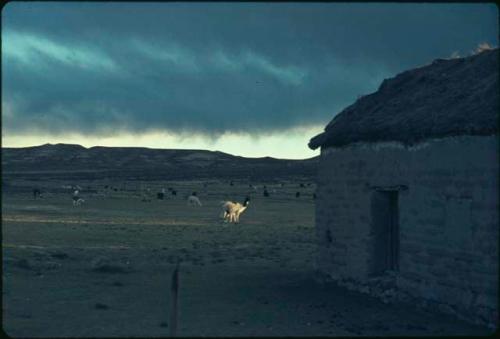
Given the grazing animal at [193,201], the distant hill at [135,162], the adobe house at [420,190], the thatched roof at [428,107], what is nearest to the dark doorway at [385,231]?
the adobe house at [420,190]

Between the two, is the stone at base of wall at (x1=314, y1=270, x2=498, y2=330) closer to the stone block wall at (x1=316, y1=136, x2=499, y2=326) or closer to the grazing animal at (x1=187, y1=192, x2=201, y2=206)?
the stone block wall at (x1=316, y1=136, x2=499, y2=326)

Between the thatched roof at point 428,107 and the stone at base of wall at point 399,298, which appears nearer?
the stone at base of wall at point 399,298

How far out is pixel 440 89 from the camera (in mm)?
12992

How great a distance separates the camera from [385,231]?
42.2 ft

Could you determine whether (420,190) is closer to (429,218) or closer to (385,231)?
(429,218)

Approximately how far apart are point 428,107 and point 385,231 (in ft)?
8.24

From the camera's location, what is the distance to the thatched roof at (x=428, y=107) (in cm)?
1090

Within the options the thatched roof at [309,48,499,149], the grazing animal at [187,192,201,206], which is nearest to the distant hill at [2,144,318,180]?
the grazing animal at [187,192,201,206]

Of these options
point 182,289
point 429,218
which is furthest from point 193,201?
point 429,218

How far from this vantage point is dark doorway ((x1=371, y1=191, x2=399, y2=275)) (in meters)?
12.8

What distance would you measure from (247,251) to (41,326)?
1098cm

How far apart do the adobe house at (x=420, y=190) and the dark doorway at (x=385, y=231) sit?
2 cm

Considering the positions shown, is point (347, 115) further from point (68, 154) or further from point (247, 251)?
point (68, 154)

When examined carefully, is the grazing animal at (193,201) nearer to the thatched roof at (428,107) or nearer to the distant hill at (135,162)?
the thatched roof at (428,107)
